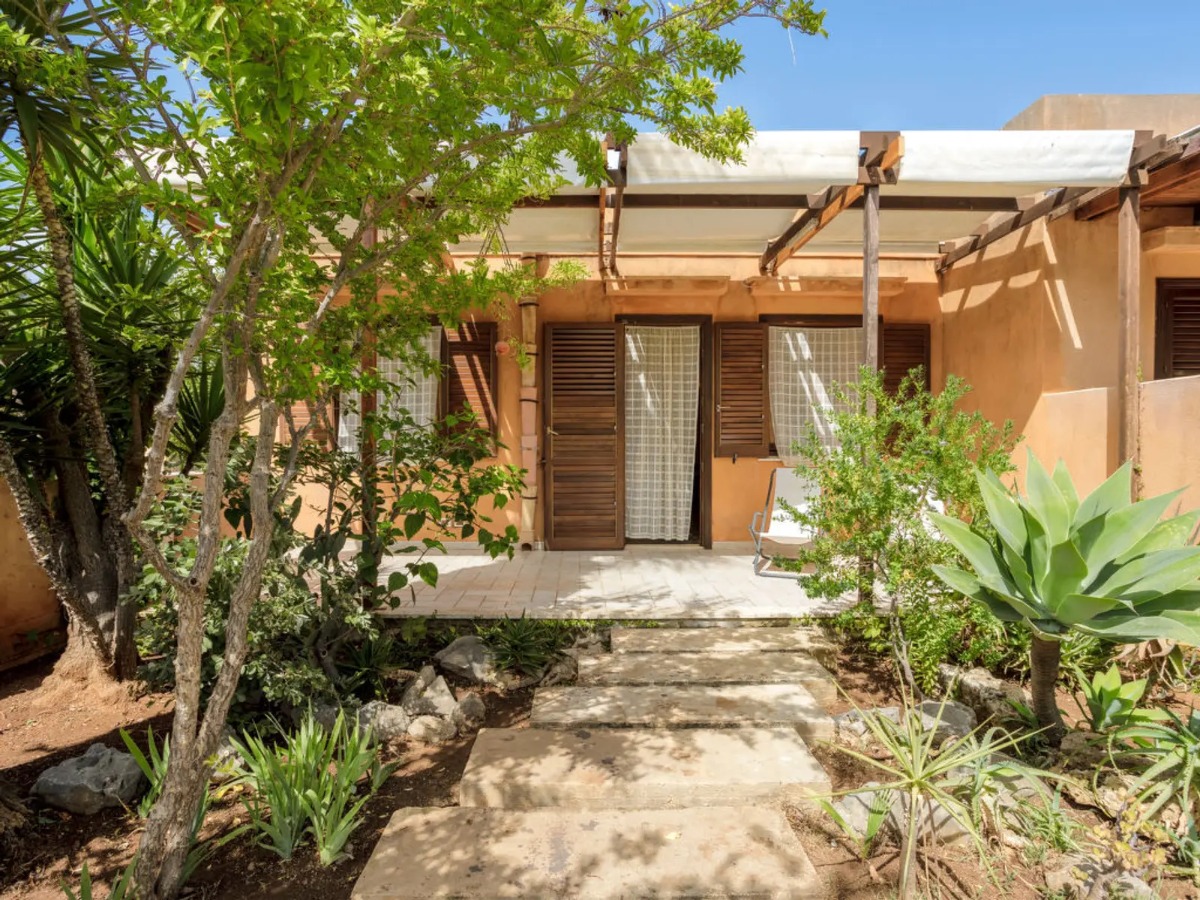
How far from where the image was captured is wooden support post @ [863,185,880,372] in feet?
13.6

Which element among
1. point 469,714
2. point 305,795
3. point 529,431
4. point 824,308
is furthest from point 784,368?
point 305,795

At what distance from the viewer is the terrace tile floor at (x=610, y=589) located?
411 centimetres

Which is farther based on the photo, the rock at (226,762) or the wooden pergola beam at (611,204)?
the wooden pergola beam at (611,204)

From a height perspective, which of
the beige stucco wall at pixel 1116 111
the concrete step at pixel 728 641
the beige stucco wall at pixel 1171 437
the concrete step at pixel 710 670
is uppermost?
the beige stucco wall at pixel 1116 111

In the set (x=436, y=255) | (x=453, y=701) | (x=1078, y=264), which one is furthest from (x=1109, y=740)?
(x=1078, y=264)

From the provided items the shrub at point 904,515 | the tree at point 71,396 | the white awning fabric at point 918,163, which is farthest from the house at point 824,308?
the tree at point 71,396

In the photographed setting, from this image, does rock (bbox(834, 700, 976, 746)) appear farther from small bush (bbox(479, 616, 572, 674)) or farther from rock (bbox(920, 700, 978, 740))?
small bush (bbox(479, 616, 572, 674))

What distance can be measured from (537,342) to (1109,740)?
5345mm

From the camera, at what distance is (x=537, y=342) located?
6562mm

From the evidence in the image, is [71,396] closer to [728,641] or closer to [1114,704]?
[728,641]

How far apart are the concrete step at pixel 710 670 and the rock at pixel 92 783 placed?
78.0 inches

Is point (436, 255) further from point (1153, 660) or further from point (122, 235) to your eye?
point (1153, 660)

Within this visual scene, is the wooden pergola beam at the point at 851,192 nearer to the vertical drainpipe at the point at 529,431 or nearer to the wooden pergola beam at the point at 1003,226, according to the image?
the wooden pergola beam at the point at 1003,226

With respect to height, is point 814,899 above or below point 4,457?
below
